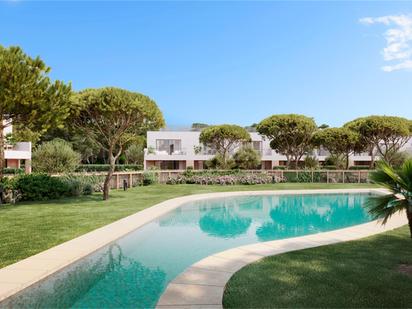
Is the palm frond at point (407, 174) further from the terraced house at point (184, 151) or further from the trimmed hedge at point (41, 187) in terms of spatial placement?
the terraced house at point (184, 151)

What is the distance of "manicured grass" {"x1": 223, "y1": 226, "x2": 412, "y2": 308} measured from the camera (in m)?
5.13

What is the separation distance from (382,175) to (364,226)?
574 cm

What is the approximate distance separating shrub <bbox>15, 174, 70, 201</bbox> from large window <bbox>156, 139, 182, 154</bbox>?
33.9 m

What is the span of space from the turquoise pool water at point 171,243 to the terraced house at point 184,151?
31408 millimetres

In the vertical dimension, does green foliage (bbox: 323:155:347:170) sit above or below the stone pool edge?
above

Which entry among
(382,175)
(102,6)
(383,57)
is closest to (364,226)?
(382,175)

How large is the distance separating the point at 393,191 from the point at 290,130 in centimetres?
2838

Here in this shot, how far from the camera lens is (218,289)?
5688 mm

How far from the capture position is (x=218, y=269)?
6.88 m

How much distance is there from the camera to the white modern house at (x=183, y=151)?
5150 centimetres

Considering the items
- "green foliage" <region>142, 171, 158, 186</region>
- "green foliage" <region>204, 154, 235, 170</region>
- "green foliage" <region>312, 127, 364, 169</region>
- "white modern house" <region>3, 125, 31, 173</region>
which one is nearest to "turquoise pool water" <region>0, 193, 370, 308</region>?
"green foliage" <region>142, 171, 158, 186</region>

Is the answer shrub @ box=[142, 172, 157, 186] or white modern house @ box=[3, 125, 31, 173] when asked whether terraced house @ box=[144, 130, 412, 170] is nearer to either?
white modern house @ box=[3, 125, 31, 173]

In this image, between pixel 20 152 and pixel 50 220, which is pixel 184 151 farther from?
pixel 50 220

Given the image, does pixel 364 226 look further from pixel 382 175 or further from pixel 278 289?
pixel 278 289
